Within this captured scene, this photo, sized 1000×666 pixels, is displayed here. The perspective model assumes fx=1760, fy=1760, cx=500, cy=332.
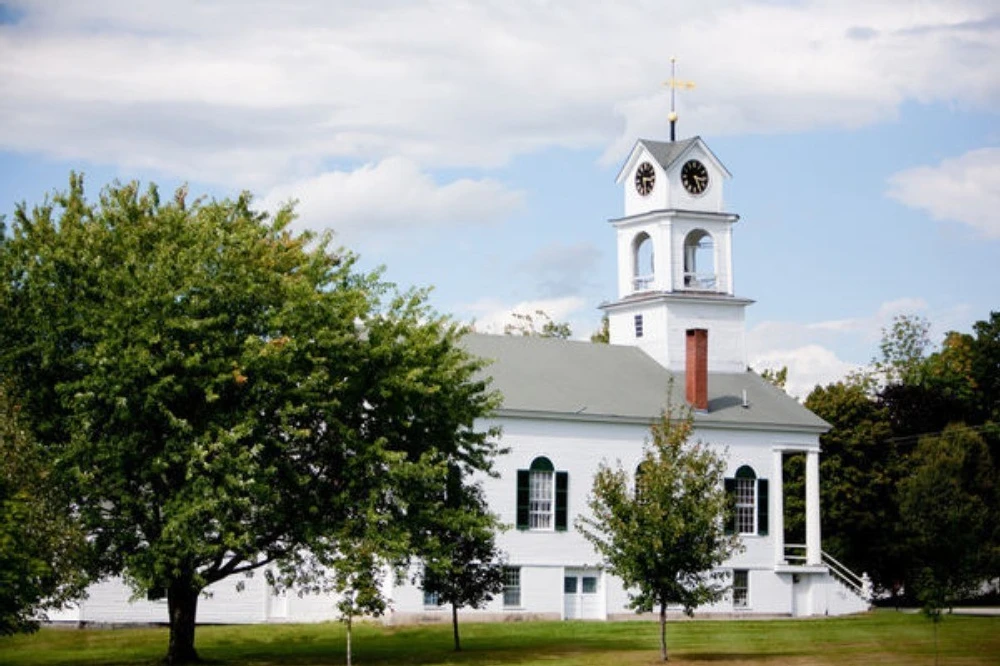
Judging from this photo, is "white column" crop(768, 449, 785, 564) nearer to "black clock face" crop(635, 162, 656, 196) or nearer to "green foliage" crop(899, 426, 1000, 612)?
"green foliage" crop(899, 426, 1000, 612)

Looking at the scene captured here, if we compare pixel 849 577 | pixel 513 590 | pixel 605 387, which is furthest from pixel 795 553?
pixel 513 590

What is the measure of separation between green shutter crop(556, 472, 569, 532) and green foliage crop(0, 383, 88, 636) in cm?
2401

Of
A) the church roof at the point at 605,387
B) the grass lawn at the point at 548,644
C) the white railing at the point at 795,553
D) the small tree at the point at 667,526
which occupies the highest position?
the church roof at the point at 605,387

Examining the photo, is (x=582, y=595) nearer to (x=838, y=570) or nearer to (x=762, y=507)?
(x=762, y=507)

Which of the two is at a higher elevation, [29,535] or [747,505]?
[747,505]

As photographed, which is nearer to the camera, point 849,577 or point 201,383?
point 201,383

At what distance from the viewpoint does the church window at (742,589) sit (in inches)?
2672

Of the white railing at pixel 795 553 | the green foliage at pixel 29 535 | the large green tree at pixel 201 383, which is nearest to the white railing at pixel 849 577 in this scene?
the white railing at pixel 795 553

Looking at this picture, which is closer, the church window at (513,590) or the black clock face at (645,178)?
the church window at (513,590)

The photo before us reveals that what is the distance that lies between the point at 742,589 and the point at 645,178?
17.1m

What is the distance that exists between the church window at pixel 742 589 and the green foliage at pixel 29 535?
31374mm

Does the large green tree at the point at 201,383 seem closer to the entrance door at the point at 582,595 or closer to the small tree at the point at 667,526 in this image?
the small tree at the point at 667,526

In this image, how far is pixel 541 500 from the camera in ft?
210

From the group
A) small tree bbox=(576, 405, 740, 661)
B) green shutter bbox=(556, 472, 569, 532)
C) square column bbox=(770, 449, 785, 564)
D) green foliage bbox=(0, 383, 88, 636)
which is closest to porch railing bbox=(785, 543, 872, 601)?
square column bbox=(770, 449, 785, 564)
